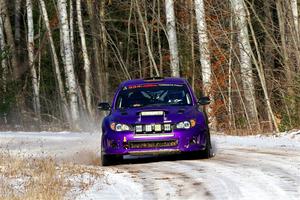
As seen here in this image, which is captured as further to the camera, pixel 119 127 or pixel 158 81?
pixel 158 81

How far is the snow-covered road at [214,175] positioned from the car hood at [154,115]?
78 cm

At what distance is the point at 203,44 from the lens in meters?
24.3

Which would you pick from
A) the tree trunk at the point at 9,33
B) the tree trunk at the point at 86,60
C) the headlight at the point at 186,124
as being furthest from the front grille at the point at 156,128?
the tree trunk at the point at 9,33

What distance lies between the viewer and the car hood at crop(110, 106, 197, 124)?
13.9 m

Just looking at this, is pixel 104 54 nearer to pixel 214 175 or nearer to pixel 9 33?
pixel 9 33

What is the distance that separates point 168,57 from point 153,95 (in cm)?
2118

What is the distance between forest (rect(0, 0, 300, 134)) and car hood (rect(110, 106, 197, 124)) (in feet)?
25.0

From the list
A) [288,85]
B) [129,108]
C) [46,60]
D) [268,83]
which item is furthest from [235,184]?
[46,60]

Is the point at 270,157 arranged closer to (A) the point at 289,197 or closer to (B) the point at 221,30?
(A) the point at 289,197

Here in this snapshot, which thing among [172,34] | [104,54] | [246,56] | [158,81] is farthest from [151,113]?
[104,54]

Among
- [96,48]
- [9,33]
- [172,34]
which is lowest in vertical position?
[172,34]

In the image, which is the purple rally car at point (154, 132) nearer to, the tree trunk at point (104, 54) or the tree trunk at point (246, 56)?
the tree trunk at point (246, 56)

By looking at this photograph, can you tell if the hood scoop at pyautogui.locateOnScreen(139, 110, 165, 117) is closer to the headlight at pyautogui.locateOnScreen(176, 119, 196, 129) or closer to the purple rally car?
the purple rally car

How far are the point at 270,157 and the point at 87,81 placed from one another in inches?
926
